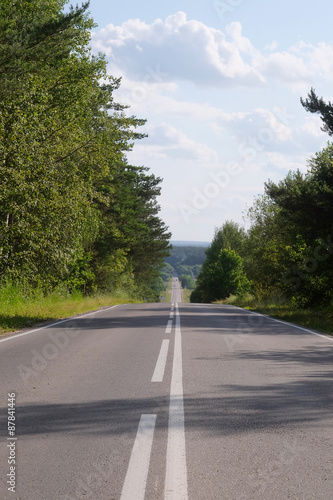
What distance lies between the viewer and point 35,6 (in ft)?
66.9

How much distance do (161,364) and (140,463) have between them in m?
4.73

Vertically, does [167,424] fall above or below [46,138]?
below

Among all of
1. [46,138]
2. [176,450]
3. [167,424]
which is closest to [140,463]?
[176,450]

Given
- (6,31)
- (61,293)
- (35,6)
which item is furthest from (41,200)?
(61,293)

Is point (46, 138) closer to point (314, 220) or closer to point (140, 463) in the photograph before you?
point (314, 220)

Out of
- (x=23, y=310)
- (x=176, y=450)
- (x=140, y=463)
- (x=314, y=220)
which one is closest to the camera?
(x=140, y=463)

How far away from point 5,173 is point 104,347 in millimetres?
6519

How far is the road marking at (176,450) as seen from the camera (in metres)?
3.76

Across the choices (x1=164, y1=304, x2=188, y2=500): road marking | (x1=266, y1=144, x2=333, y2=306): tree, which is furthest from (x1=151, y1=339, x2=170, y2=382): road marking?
(x1=266, y1=144, x2=333, y2=306): tree

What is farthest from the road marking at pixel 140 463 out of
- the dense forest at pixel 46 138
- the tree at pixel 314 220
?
the tree at pixel 314 220

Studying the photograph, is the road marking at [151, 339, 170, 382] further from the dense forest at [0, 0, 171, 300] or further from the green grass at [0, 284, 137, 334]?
the dense forest at [0, 0, 171, 300]

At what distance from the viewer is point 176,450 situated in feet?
15.0

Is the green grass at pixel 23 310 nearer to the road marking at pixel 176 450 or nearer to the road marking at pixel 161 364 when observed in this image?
the road marking at pixel 161 364

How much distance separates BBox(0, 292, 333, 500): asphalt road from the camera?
3859 mm
